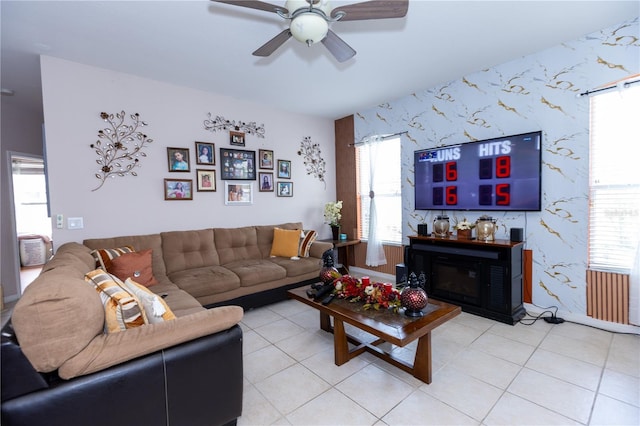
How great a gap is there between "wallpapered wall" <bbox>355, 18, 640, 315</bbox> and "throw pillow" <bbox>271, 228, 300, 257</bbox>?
2233 millimetres

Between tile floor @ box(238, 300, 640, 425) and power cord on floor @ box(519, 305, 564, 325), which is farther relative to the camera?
power cord on floor @ box(519, 305, 564, 325)

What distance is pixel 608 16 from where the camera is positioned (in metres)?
2.41

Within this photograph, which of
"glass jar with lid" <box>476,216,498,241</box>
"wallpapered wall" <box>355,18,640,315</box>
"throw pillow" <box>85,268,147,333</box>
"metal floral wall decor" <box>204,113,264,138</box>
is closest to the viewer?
"throw pillow" <box>85,268,147,333</box>

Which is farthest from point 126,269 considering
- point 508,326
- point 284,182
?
point 508,326

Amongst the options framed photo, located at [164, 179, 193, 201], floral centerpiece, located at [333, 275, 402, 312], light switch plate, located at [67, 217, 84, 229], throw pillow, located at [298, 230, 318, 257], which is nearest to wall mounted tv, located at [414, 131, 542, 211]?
throw pillow, located at [298, 230, 318, 257]

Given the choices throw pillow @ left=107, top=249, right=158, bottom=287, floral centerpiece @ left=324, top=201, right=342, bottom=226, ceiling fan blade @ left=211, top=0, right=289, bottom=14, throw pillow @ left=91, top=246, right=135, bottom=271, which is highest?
ceiling fan blade @ left=211, top=0, right=289, bottom=14

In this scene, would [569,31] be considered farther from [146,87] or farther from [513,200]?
[146,87]

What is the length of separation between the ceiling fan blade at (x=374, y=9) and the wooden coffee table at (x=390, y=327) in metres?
1.95

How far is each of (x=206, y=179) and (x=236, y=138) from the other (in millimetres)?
737

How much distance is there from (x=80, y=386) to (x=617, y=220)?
13.1 ft

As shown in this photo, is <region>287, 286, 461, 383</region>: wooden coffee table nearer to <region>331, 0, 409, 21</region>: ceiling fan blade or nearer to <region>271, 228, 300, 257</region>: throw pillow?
<region>271, 228, 300, 257</region>: throw pillow

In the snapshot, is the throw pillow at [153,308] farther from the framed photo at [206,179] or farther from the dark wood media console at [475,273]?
the dark wood media console at [475,273]

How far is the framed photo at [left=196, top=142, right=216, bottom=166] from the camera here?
149 inches

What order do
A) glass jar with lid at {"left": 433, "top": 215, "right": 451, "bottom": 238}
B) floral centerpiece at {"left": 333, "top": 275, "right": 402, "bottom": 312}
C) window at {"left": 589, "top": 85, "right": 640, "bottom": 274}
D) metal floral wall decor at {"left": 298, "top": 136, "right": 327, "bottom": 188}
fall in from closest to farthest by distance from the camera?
floral centerpiece at {"left": 333, "top": 275, "right": 402, "bottom": 312} < window at {"left": 589, "top": 85, "right": 640, "bottom": 274} < glass jar with lid at {"left": 433, "top": 215, "right": 451, "bottom": 238} < metal floral wall decor at {"left": 298, "top": 136, "right": 327, "bottom": 188}
